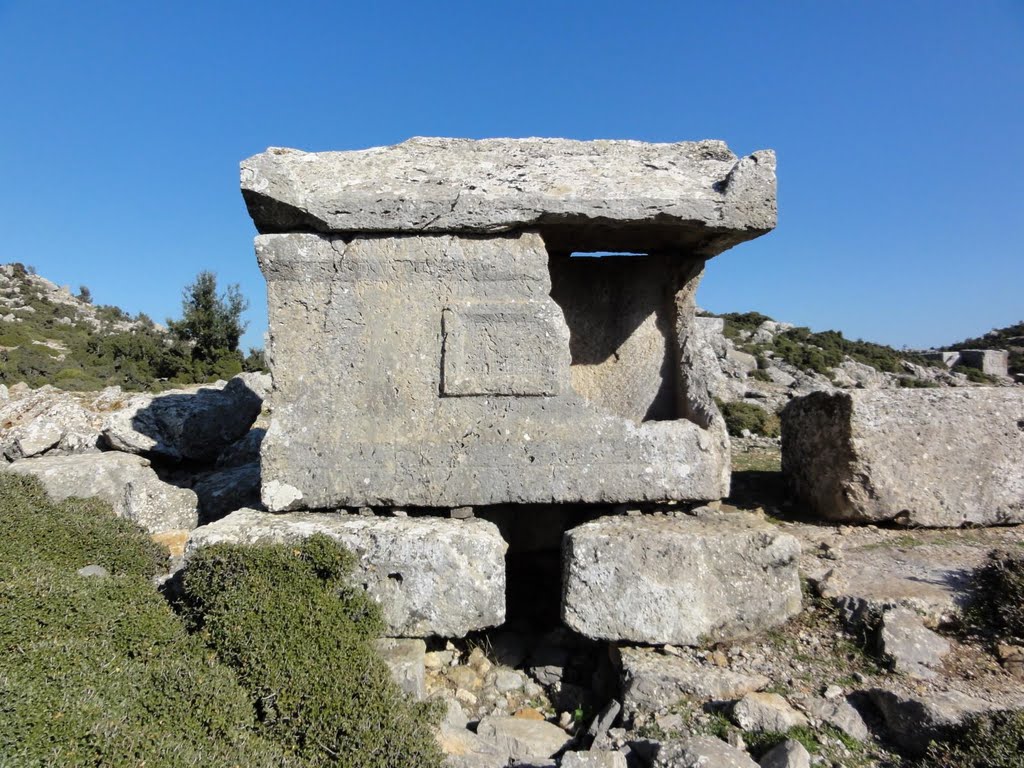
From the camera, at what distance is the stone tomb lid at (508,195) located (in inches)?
148

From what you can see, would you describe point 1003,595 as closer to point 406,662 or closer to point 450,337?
point 406,662

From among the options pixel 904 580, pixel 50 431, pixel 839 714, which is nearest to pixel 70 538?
pixel 50 431

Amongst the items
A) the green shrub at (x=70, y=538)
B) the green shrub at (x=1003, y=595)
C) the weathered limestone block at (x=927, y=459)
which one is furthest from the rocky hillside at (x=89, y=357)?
the green shrub at (x=1003, y=595)

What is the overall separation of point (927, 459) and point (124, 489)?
244 inches

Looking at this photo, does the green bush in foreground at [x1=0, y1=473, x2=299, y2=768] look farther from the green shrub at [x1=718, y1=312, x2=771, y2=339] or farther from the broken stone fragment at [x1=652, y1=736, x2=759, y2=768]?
the green shrub at [x1=718, y1=312, x2=771, y2=339]

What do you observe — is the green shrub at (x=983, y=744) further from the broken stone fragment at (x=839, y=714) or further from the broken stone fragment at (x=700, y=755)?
the broken stone fragment at (x=700, y=755)

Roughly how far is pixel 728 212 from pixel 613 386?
1.56m

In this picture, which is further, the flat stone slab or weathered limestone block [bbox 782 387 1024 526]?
weathered limestone block [bbox 782 387 1024 526]

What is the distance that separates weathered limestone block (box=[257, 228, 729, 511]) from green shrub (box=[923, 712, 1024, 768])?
1581 millimetres

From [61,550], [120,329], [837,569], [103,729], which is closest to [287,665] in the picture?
[103,729]

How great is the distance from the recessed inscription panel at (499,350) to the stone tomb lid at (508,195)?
518 millimetres

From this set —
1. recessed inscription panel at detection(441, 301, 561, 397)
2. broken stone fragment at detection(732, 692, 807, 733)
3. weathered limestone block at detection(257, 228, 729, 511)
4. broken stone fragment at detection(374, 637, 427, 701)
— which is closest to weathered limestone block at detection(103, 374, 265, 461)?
weathered limestone block at detection(257, 228, 729, 511)

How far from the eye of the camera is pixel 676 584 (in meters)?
3.46

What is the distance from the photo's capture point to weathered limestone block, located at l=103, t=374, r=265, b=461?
18.4 ft
